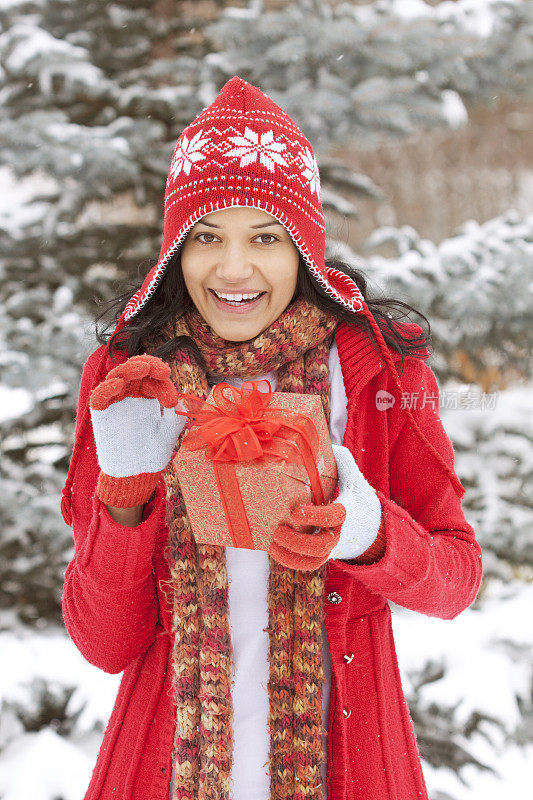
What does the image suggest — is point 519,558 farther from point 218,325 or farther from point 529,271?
point 218,325

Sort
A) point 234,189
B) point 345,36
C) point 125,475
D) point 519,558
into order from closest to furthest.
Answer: point 125,475, point 234,189, point 345,36, point 519,558

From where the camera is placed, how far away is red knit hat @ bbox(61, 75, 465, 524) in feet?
3.92

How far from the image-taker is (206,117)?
1.27m

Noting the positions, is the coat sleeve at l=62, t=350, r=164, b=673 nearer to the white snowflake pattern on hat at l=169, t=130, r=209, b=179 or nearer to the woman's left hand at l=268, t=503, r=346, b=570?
the woman's left hand at l=268, t=503, r=346, b=570

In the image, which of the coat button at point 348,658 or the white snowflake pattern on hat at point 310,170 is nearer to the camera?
the coat button at point 348,658

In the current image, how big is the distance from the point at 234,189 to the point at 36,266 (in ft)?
5.58

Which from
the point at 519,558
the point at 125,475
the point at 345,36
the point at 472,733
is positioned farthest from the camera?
the point at 519,558

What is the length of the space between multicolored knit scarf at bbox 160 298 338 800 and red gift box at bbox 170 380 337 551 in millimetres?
175

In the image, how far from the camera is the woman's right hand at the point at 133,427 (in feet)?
3.10

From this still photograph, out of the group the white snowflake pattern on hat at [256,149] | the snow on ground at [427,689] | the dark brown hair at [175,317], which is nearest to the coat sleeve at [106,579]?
the dark brown hair at [175,317]

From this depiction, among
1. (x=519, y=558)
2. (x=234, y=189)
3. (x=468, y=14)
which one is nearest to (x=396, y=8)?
(x=468, y=14)

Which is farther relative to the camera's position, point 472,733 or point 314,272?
point 472,733

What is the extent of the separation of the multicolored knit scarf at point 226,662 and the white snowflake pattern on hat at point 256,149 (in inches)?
11.0

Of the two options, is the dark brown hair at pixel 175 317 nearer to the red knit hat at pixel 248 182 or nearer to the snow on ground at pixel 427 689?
the red knit hat at pixel 248 182
